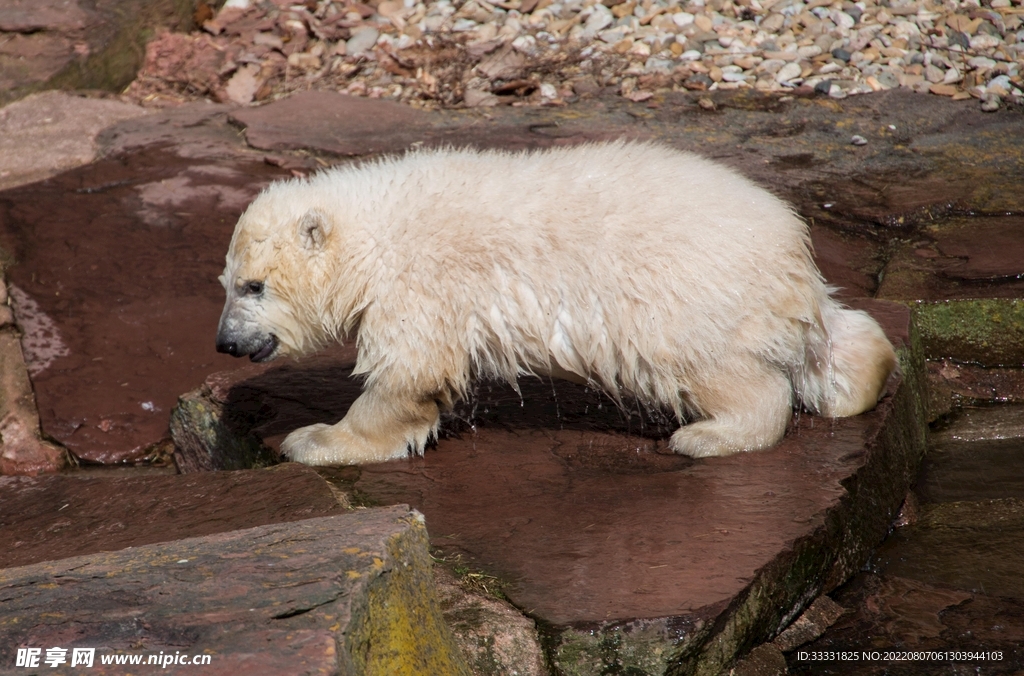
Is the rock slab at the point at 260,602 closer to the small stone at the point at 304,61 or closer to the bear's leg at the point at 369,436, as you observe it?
the bear's leg at the point at 369,436

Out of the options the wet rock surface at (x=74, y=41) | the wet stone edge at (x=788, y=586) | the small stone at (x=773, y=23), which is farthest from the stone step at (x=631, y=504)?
the wet rock surface at (x=74, y=41)

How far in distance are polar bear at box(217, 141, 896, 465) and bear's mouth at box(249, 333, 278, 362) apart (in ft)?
0.32

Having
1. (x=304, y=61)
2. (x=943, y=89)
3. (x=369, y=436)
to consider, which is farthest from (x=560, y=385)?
(x=304, y=61)

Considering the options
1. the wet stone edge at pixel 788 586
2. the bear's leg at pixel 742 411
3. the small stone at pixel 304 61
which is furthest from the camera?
the small stone at pixel 304 61

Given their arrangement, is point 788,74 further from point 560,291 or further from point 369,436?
point 369,436

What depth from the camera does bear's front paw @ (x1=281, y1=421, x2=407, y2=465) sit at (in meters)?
4.07

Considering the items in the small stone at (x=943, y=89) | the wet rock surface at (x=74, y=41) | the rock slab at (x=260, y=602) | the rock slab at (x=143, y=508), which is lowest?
the rock slab at (x=143, y=508)

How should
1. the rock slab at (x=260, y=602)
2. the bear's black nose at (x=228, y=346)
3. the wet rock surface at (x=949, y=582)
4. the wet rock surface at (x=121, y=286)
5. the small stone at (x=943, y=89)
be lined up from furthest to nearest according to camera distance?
the small stone at (x=943, y=89) < the wet rock surface at (x=121, y=286) < the bear's black nose at (x=228, y=346) < the wet rock surface at (x=949, y=582) < the rock slab at (x=260, y=602)

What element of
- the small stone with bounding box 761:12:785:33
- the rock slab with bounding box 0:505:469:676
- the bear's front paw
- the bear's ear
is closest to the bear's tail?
the bear's front paw

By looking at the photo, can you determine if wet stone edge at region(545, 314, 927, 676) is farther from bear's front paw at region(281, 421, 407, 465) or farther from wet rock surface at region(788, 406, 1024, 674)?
bear's front paw at region(281, 421, 407, 465)

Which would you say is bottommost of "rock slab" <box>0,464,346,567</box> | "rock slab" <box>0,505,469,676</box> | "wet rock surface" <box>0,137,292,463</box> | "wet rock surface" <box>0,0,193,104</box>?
"wet rock surface" <box>0,137,292,463</box>

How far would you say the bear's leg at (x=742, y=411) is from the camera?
3.82m

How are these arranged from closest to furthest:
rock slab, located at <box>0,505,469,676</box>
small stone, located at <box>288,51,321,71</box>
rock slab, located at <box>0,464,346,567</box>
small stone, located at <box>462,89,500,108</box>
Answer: rock slab, located at <box>0,505,469,676</box>, rock slab, located at <box>0,464,346,567</box>, small stone, located at <box>462,89,500,108</box>, small stone, located at <box>288,51,321,71</box>

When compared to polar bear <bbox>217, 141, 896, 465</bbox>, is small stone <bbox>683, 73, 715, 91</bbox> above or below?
below
